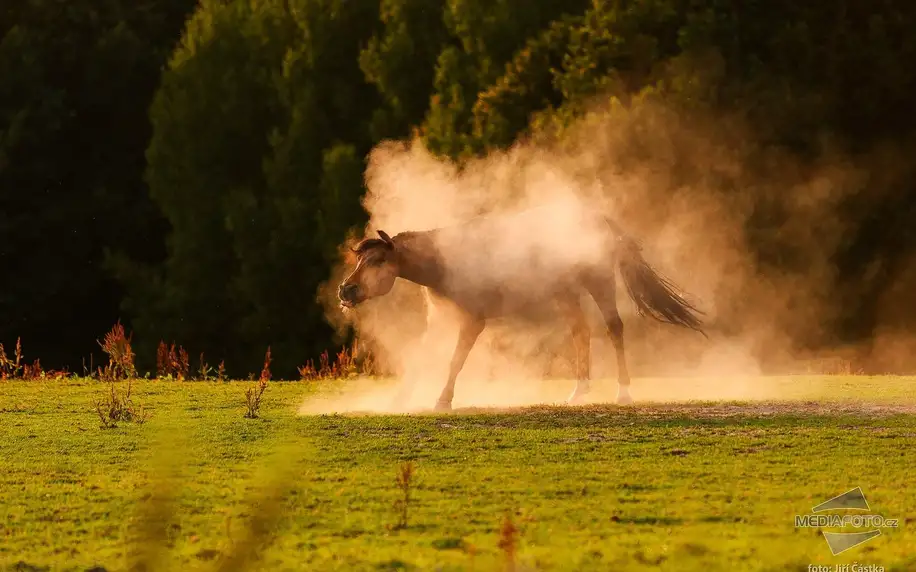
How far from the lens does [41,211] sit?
42.8m

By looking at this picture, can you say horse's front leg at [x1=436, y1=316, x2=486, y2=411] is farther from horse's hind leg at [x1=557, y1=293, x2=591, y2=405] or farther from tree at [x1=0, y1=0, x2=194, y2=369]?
tree at [x1=0, y1=0, x2=194, y2=369]

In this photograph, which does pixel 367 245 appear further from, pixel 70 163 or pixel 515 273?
pixel 70 163

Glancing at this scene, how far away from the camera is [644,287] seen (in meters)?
17.0

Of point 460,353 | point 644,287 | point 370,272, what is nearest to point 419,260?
point 370,272

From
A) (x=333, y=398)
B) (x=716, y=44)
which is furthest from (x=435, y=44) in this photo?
(x=333, y=398)

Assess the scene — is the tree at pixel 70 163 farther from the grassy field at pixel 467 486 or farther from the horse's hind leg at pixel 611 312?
the horse's hind leg at pixel 611 312

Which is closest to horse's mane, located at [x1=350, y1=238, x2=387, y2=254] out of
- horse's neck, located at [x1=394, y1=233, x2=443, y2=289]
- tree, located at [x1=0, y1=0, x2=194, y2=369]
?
horse's neck, located at [x1=394, y1=233, x2=443, y2=289]

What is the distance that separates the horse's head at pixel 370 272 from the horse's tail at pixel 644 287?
8.38 feet

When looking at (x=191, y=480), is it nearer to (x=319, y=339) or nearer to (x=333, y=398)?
(x=333, y=398)

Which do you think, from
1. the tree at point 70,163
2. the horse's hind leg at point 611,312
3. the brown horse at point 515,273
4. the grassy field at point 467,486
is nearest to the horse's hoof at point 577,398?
the brown horse at point 515,273

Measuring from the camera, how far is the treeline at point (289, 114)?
33312 millimetres

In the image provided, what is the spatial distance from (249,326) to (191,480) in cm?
2957

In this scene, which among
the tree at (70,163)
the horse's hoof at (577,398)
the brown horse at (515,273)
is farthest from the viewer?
the tree at (70,163)

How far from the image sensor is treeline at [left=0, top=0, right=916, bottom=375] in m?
33.3
